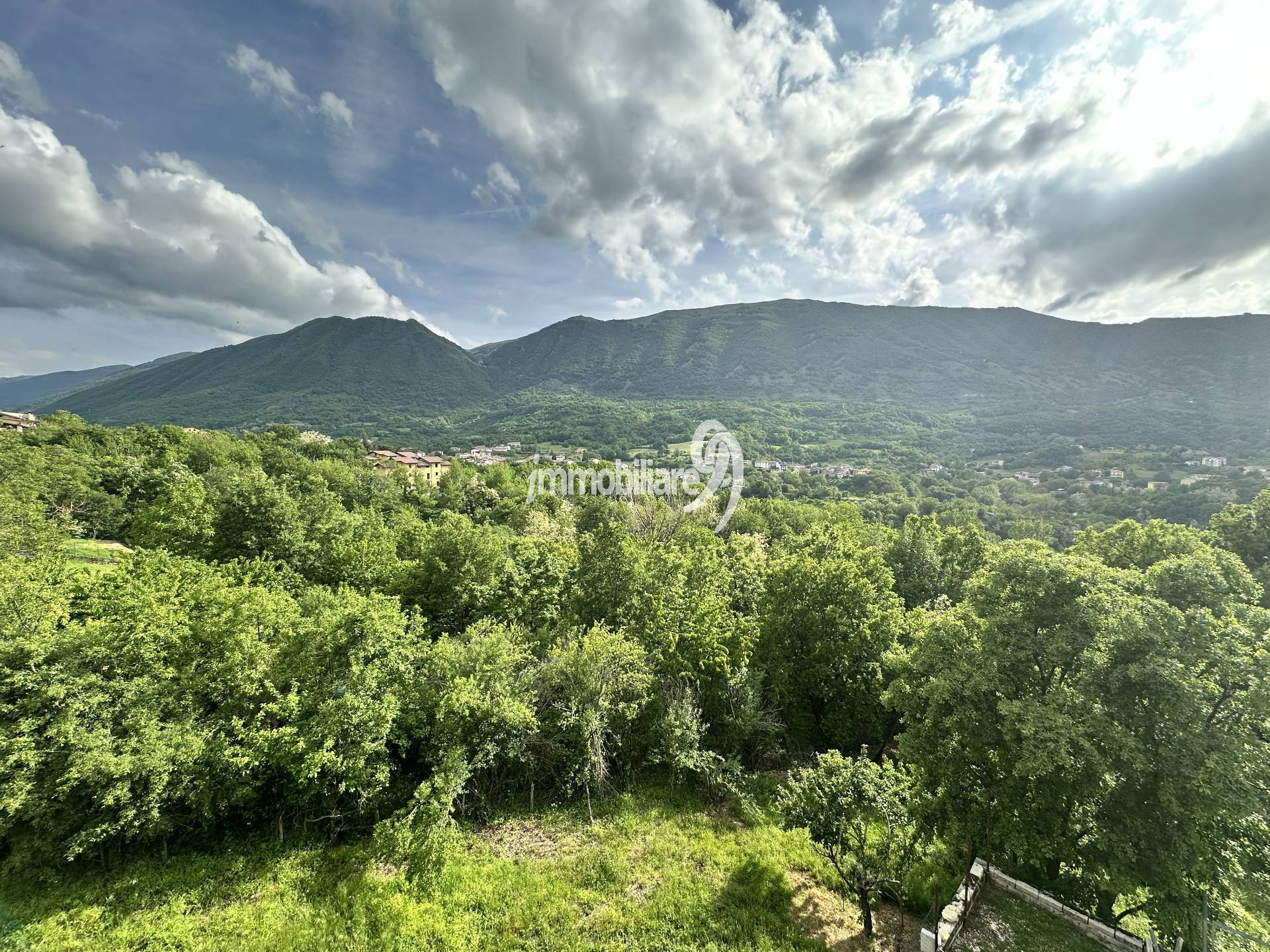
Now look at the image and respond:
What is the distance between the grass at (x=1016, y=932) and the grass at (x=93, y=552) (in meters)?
39.9

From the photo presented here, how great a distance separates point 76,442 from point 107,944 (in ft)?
218

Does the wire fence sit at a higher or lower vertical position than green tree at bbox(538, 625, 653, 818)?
lower

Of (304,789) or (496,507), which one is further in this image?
(496,507)

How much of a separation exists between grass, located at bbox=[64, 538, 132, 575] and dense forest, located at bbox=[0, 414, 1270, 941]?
2628 millimetres

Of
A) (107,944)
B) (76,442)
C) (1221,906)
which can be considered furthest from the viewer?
(76,442)

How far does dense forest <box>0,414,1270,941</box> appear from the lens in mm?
9648

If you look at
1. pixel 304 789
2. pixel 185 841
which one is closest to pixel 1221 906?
pixel 304 789

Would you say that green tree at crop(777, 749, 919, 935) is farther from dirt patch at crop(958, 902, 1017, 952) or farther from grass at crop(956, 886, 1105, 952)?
grass at crop(956, 886, 1105, 952)

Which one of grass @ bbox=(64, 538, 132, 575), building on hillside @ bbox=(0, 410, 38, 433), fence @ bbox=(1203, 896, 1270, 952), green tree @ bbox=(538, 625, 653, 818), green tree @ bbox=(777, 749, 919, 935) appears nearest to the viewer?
fence @ bbox=(1203, 896, 1270, 952)

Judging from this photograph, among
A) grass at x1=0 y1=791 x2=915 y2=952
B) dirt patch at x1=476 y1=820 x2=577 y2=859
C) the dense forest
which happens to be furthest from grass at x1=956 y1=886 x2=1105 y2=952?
dirt patch at x1=476 y1=820 x2=577 y2=859

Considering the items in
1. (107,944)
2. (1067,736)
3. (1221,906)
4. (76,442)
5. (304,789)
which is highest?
(76,442)

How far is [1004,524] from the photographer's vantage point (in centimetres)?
9394

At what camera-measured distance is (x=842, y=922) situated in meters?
12.9

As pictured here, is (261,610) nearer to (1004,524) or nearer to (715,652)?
(715,652)
